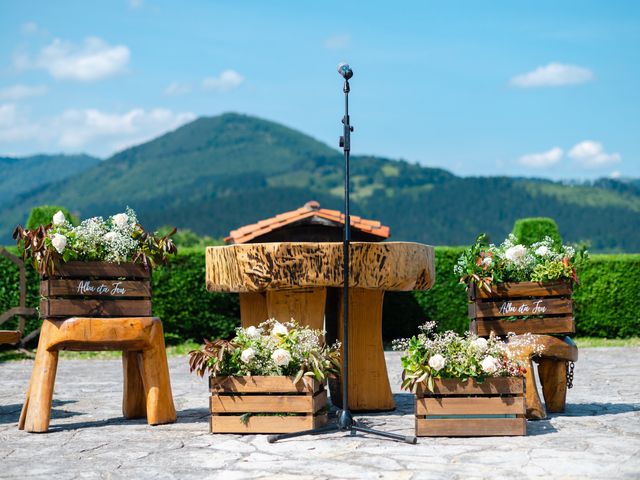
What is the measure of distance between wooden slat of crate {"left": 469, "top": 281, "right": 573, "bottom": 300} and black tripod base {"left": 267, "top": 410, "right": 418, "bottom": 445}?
1.57 m

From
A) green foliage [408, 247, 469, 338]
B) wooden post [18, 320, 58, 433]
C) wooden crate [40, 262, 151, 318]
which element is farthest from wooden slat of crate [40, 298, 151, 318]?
green foliage [408, 247, 469, 338]

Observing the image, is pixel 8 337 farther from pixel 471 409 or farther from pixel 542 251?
pixel 542 251

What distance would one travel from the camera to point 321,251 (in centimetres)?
598

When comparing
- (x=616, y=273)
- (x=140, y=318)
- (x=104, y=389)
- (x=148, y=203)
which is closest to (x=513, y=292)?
(x=140, y=318)

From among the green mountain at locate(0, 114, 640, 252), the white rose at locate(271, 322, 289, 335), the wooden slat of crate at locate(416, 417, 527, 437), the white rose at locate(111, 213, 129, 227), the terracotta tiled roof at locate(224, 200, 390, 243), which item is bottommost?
the wooden slat of crate at locate(416, 417, 527, 437)

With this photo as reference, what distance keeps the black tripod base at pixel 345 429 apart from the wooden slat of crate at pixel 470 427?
0.55 feet

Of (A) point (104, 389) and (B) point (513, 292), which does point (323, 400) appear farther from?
(A) point (104, 389)

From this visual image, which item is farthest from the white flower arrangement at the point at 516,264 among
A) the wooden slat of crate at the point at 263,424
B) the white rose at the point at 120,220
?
the white rose at the point at 120,220

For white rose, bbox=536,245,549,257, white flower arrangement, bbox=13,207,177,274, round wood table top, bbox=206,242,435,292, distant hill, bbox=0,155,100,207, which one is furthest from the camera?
distant hill, bbox=0,155,100,207

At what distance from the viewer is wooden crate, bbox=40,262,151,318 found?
20.4 feet

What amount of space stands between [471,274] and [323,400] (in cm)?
159

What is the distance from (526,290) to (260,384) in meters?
2.29

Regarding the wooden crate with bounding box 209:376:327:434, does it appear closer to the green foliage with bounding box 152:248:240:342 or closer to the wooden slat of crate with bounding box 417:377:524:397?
the wooden slat of crate with bounding box 417:377:524:397

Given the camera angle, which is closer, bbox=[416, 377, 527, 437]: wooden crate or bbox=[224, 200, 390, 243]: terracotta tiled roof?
bbox=[416, 377, 527, 437]: wooden crate
